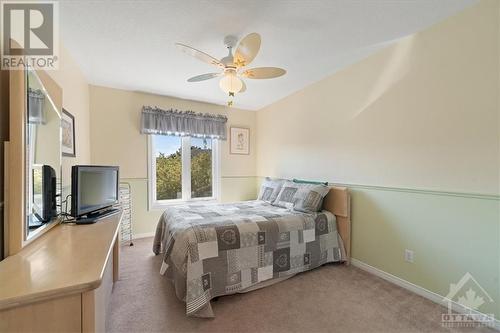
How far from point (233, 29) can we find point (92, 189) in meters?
1.96

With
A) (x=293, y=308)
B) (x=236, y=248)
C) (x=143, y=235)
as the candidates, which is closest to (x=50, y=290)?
(x=236, y=248)

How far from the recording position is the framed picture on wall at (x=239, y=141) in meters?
4.50

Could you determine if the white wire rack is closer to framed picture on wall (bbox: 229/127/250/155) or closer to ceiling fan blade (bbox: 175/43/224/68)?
framed picture on wall (bbox: 229/127/250/155)

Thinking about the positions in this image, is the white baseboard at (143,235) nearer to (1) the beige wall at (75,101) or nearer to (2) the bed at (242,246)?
(2) the bed at (242,246)

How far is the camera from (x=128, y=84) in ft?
10.9

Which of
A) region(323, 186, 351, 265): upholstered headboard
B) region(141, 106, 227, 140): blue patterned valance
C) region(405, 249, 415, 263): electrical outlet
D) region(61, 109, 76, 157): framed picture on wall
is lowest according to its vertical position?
region(405, 249, 415, 263): electrical outlet

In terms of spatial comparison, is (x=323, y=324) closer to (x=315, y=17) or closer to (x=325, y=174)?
(x=325, y=174)

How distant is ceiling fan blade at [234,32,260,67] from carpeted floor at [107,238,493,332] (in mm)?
2153

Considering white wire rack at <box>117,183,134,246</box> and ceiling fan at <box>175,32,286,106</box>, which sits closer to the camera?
ceiling fan at <box>175,32,286,106</box>

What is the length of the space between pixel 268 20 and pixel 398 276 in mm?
2749

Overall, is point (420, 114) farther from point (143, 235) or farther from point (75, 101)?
point (143, 235)

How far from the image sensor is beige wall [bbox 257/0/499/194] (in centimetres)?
173

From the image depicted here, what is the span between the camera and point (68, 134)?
7.68ft

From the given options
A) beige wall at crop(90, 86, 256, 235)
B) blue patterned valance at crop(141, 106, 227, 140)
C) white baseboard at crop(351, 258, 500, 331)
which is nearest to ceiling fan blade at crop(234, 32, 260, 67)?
blue patterned valance at crop(141, 106, 227, 140)
